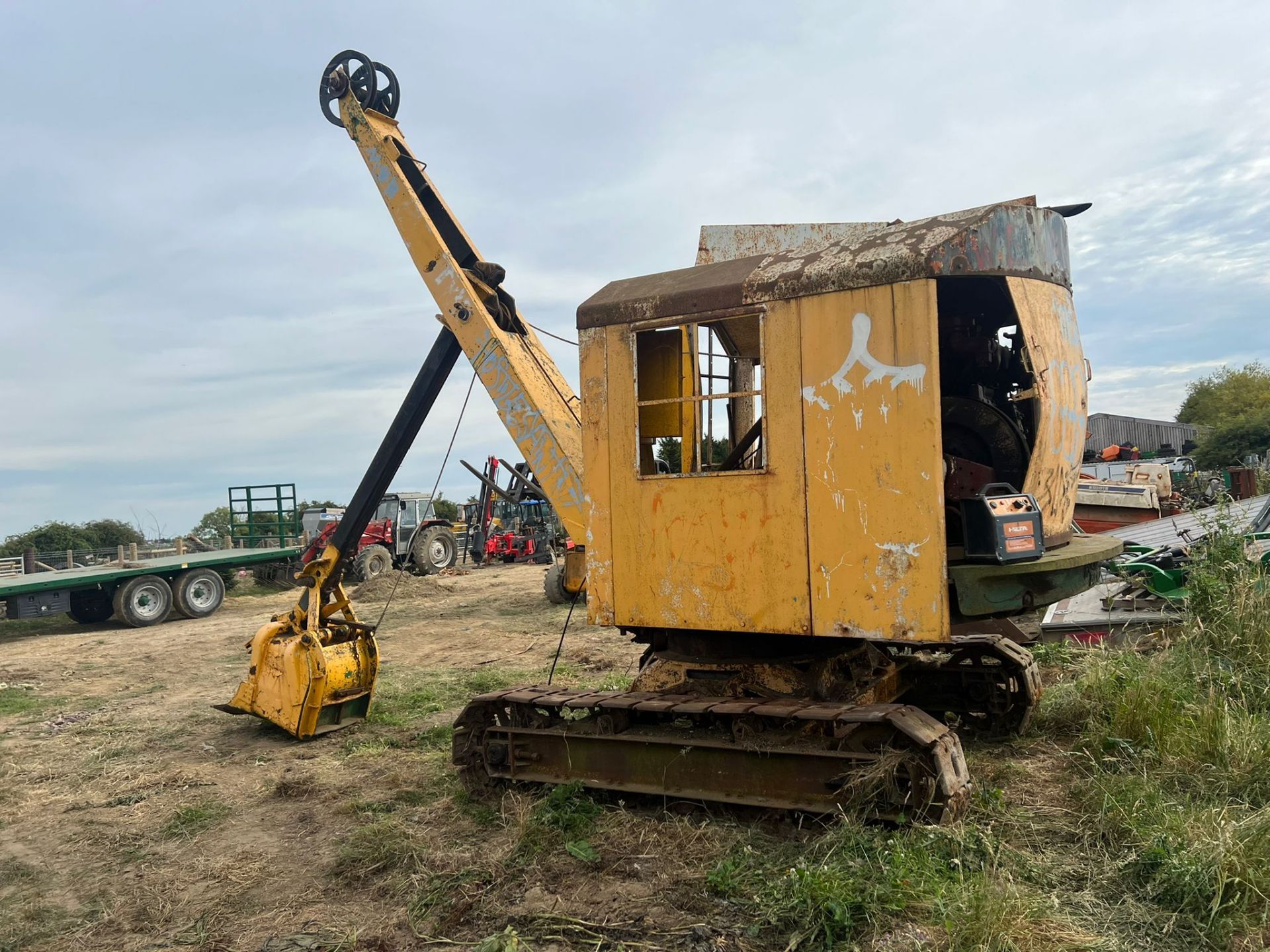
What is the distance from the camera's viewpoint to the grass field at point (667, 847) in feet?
10.9

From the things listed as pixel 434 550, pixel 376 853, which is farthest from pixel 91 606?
pixel 376 853

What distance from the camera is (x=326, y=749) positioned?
22.5 ft

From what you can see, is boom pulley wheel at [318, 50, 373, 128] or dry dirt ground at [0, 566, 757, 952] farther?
boom pulley wheel at [318, 50, 373, 128]

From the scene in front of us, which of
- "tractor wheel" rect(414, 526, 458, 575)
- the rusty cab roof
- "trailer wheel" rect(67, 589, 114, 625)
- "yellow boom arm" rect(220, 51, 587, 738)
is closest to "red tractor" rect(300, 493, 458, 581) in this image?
"tractor wheel" rect(414, 526, 458, 575)

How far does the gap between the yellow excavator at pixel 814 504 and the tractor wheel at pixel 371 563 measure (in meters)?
16.4

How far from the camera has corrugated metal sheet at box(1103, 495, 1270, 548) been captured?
930cm

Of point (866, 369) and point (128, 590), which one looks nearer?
point (866, 369)

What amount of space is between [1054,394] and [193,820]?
5617 millimetres

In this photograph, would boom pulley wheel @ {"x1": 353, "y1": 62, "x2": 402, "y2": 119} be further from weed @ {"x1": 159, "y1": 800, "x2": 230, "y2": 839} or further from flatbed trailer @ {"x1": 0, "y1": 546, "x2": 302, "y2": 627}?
flatbed trailer @ {"x1": 0, "y1": 546, "x2": 302, "y2": 627}

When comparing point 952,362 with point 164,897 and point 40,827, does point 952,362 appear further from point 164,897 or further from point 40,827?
point 40,827

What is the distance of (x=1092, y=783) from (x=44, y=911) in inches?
207

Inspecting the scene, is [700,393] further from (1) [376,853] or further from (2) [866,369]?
(1) [376,853]

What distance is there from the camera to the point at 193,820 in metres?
5.45

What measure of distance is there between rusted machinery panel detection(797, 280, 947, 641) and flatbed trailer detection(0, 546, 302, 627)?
15010 mm
